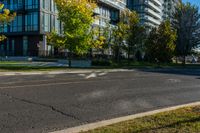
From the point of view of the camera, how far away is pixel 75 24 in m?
34.5

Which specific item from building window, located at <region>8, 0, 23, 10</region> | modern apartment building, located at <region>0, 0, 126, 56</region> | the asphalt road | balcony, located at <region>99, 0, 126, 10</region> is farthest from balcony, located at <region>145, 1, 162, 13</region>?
the asphalt road

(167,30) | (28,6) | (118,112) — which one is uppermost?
(28,6)

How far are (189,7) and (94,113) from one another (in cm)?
5817

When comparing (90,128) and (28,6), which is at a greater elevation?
(28,6)

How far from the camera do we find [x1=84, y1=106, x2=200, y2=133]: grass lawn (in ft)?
23.8

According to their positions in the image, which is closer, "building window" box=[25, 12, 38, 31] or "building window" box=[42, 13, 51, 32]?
"building window" box=[25, 12, 38, 31]

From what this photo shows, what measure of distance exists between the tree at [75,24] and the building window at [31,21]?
21.0 m

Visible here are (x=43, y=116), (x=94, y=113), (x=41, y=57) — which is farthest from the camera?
(x=41, y=57)

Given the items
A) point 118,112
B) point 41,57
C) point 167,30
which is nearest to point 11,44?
point 41,57

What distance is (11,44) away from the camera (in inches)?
2327

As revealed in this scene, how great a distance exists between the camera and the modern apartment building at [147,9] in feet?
403

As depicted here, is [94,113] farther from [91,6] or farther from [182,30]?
[182,30]

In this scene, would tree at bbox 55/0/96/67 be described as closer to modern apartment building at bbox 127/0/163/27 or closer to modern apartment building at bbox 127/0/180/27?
modern apartment building at bbox 127/0/180/27

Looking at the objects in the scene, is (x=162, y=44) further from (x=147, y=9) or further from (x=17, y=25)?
(x=147, y=9)
